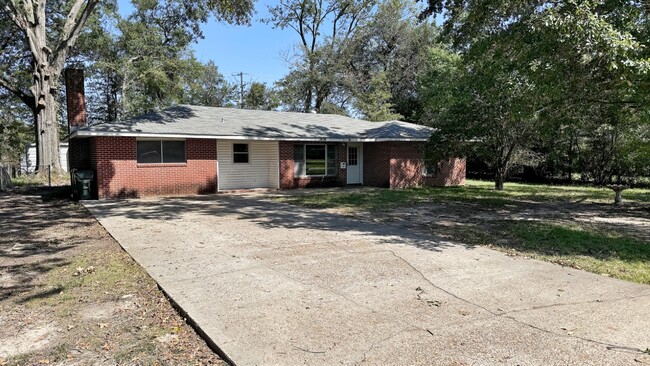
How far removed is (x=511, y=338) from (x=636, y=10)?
8.56 meters

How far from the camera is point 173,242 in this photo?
751 cm

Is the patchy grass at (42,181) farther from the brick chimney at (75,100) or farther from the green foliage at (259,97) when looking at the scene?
the green foliage at (259,97)

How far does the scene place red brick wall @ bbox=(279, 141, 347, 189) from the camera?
58.3ft

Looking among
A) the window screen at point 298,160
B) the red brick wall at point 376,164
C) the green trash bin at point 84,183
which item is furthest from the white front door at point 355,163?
the green trash bin at point 84,183

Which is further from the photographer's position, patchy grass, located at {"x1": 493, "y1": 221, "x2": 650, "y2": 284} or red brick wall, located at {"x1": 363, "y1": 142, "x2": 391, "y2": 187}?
red brick wall, located at {"x1": 363, "y1": 142, "x2": 391, "y2": 187}

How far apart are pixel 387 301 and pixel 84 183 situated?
12.6m

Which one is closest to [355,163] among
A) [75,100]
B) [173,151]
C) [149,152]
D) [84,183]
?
Answer: [173,151]

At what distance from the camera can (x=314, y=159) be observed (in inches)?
743

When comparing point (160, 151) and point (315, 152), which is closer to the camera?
point (160, 151)

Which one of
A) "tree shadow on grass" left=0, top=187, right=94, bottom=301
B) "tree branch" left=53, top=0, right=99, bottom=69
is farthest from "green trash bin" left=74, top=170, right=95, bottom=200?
"tree branch" left=53, top=0, right=99, bottom=69

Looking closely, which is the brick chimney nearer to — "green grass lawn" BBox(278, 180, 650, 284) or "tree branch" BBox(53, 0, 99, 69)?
"tree branch" BBox(53, 0, 99, 69)

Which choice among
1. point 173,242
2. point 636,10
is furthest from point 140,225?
point 636,10

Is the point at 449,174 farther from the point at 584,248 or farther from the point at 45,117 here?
the point at 45,117

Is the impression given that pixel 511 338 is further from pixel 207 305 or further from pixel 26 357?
pixel 26 357
